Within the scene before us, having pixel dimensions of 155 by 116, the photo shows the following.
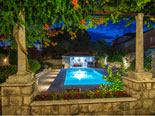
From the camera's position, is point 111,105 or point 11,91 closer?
point 11,91

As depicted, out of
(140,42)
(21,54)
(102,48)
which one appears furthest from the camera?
(102,48)

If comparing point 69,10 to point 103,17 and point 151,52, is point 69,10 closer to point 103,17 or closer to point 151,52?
point 103,17

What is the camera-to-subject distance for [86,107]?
9.70ft

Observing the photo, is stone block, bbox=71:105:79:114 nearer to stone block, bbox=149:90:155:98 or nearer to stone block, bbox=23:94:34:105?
stone block, bbox=23:94:34:105

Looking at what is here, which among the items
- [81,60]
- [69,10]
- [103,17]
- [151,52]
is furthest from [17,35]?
[81,60]

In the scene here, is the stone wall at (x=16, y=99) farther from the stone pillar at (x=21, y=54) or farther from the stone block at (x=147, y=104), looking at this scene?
the stone block at (x=147, y=104)

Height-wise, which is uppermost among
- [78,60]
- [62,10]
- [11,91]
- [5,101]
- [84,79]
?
[62,10]

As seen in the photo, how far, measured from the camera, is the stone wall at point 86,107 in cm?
285

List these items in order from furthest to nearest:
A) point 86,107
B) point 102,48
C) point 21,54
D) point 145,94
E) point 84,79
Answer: point 102,48 → point 84,79 → point 145,94 → point 21,54 → point 86,107

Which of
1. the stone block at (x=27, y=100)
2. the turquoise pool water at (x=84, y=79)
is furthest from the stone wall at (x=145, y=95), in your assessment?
the turquoise pool water at (x=84, y=79)

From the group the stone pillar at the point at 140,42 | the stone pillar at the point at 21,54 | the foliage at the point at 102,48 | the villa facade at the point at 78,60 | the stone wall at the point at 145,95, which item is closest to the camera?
the stone pillar at the point at 21,54

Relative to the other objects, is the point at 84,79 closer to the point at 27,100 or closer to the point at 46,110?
the point at 46,110

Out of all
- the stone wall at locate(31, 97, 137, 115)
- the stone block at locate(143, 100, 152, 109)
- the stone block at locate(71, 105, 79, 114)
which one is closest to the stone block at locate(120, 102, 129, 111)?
the stone wall at locate(31, 97, 137, 115)

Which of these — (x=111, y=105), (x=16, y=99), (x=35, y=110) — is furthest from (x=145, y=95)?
(x=16, y=99)
